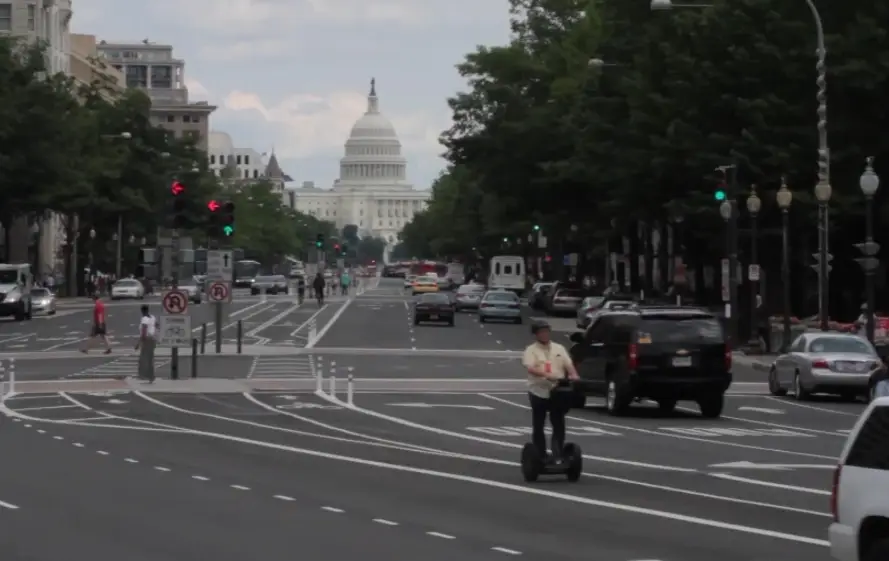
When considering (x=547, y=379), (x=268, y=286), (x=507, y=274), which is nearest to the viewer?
(x=547, y=379)

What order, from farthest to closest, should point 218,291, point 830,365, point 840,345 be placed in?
point 218,291 → point 840,345 → point 830,365

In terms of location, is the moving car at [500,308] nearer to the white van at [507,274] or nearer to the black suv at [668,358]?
the white van at [507,274]

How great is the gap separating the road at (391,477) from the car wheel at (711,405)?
0.73 feet

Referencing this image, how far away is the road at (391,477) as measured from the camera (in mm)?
16209

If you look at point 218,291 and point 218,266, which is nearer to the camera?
point 218,291

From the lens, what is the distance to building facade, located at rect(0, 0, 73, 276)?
12838cm

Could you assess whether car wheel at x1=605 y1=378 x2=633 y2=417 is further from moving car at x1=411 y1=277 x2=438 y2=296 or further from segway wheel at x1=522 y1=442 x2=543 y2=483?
moving car at x1=411 y1=277 x2=438 y2=296

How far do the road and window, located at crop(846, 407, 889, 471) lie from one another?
3.49 meters

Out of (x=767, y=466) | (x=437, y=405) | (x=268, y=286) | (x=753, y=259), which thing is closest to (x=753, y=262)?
(x=753, y=259)

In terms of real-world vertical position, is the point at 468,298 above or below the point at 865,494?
above

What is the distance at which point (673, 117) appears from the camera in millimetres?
69812

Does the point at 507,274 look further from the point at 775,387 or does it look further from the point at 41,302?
the point at 775,387

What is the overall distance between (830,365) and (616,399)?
673 cm

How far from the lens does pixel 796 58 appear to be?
205ft
